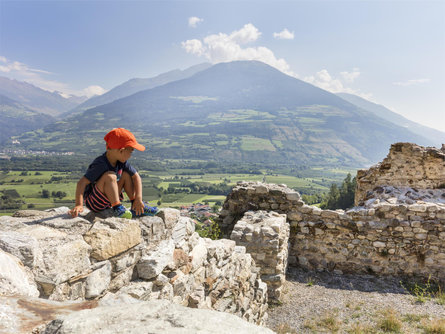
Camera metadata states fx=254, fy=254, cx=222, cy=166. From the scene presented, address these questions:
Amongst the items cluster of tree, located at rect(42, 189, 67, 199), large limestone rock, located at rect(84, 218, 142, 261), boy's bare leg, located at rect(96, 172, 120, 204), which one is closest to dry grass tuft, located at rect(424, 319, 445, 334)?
large limestone rock, located at rect(84, 218, 142, 261)

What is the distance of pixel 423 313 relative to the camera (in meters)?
5.14

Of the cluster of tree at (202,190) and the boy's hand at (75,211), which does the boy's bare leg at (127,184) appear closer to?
the boy's hand at (75,211)

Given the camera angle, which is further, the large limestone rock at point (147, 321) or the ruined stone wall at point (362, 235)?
the ruined stone wall at point (362, 235)

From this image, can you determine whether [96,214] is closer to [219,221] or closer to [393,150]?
[219,221]

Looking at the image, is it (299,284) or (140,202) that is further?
(299,284)

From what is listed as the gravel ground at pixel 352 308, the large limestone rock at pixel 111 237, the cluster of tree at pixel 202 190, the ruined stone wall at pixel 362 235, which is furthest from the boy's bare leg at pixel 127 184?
the cluster of tree at pixel 202 190

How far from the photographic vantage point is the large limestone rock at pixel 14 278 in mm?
1487

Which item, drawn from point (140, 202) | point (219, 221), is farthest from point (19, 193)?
point (140, 202)

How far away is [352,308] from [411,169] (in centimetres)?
531

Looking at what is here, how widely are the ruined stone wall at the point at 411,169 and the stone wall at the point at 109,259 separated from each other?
704 cm

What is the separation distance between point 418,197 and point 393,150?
166 centimetres

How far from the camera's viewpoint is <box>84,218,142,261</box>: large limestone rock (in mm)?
2168

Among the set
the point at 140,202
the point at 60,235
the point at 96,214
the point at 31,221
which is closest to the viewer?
the point at 60,235

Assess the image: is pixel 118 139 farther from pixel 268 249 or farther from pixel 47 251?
pixel 268 249
